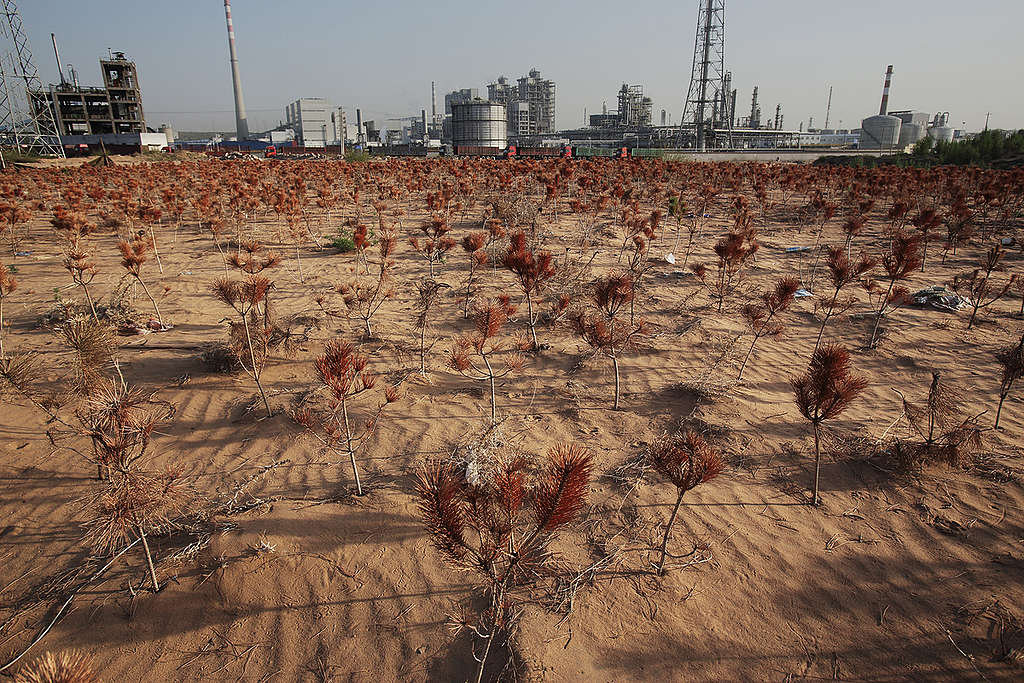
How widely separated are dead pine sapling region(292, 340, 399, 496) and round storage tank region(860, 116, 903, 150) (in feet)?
229

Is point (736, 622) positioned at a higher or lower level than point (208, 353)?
lower

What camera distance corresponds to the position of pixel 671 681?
95.3 inches

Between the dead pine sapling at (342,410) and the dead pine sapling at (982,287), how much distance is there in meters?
7.53

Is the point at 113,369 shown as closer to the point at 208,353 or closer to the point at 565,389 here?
the point at 208,353

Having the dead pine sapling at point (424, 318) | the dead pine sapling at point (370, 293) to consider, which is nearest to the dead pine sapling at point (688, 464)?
the dead pine sapling at point (424, 318)

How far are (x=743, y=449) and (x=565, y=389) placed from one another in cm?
171

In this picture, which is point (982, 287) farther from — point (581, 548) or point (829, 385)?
point (581, 548)

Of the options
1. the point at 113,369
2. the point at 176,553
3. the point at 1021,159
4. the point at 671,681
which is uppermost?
the point at 1021,159

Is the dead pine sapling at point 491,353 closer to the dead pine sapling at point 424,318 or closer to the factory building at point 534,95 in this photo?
the dead pine sapling at point 424,318

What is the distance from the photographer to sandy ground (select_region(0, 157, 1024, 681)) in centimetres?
256

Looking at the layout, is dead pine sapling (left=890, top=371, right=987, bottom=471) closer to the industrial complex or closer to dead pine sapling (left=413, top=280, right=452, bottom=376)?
dead pine sapling (left=413, top=280, right=452, bottom=376)

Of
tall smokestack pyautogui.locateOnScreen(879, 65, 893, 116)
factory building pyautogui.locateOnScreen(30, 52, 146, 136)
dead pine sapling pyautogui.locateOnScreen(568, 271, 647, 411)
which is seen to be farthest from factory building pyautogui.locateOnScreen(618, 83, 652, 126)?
dead pine sapling pyautogui.locateOnScreen(568, 271, 647, 411)

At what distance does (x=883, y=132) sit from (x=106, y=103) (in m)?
87.9

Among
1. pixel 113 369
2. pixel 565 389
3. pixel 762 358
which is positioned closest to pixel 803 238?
pixel 762 358
